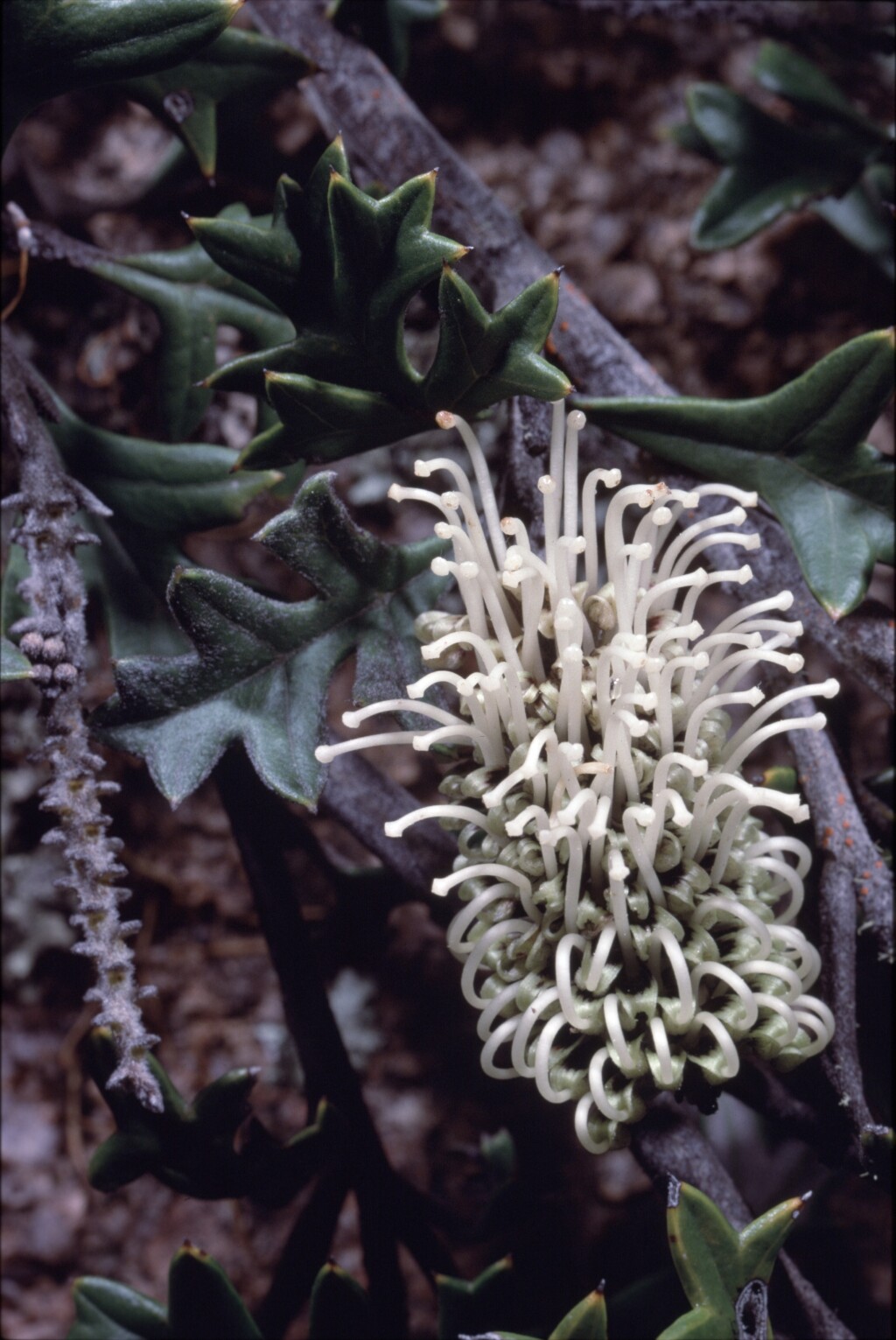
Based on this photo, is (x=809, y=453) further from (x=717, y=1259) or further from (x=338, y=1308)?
(x=338, y=1308)

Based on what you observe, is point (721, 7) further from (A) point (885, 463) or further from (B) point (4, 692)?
(B) point (4, 692)

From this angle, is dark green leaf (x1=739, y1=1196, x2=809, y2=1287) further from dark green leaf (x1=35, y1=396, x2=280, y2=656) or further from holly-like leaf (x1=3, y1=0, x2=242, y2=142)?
holly-like leaf (x1=3, y1=0, x2=242, y2=142)

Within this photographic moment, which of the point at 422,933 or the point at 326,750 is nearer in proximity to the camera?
the point at 326,750

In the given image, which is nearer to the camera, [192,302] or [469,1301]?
[469,1301]

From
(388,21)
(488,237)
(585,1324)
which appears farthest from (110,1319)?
(388,21)

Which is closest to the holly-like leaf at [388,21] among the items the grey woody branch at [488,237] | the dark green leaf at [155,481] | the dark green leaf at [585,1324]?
the grey woody branch at [488,237]

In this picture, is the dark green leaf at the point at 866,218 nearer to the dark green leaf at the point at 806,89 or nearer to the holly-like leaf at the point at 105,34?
the dark green leaf at the point at 806,89

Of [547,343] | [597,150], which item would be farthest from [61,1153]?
[597,150]
